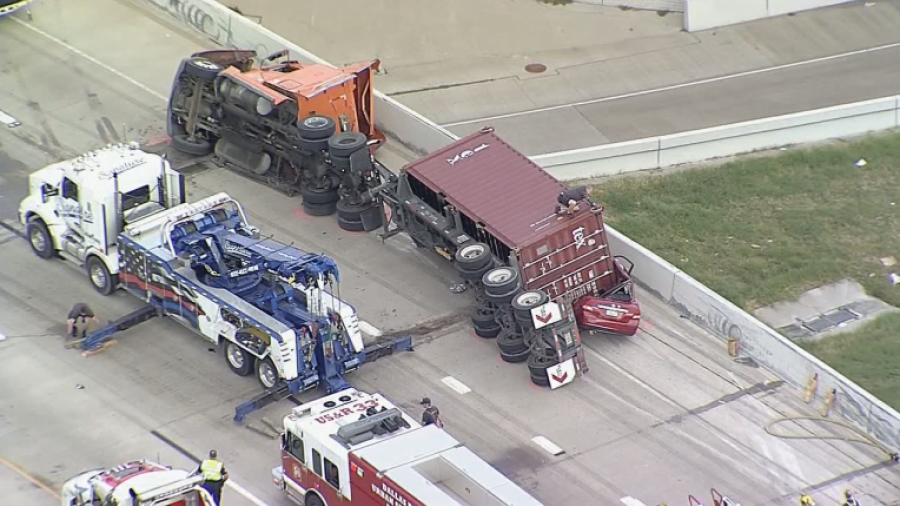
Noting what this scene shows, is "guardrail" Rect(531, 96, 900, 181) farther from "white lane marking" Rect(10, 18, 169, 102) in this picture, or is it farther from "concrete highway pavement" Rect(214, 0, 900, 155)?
"white lane marking" Rect(10, 18, 169, 102)

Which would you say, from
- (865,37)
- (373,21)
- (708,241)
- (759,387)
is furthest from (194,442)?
(865,37)

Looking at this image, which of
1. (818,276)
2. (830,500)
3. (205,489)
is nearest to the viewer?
(205,489)

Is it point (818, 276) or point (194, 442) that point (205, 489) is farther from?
point (818, 276)

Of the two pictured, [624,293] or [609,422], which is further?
[624,293]

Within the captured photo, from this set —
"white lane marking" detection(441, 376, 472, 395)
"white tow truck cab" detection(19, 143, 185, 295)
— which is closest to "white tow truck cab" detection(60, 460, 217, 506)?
"white lane marking" detection(441, 376, 472, 395)

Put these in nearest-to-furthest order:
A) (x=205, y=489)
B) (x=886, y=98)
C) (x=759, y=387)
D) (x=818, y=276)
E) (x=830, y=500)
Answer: (x=205, y=489) → (x=830, y=500) → (x=759, y=387) → (x=818, y=276) → (x=886, y=98)

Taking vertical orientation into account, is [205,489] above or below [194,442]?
above

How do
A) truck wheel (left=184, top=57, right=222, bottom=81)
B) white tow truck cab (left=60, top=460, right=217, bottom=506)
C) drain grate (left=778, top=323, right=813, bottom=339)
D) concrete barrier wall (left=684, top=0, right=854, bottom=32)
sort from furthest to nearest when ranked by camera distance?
concrete barrier wall (left=684, top=0, right=854, bottom=32) → truck wheel (left=184, top=57, right=222, bottom=81) → drain grate (left=778, top=323, right=813, bottom=339) → white tow truck cab (left=60, top=460, right=217, bottom=506)
